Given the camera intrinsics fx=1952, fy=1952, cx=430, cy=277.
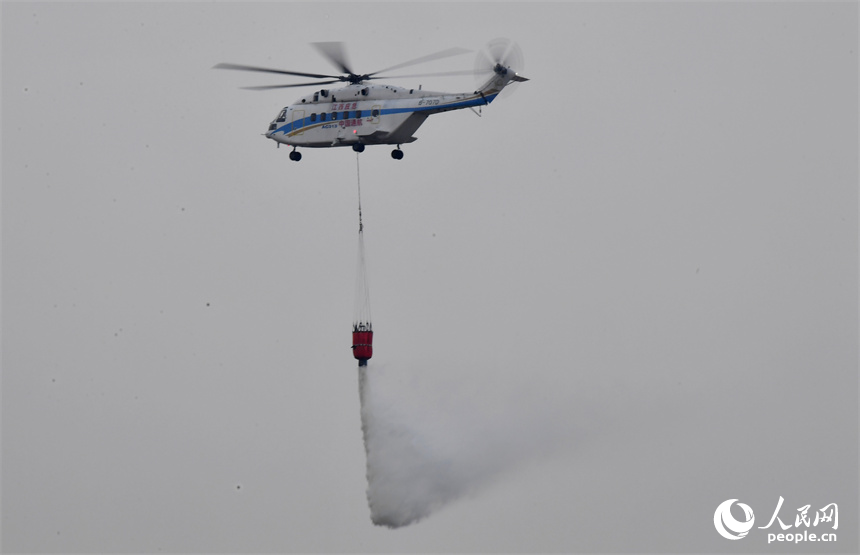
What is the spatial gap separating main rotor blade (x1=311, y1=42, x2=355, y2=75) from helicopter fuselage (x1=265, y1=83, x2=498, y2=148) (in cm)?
76

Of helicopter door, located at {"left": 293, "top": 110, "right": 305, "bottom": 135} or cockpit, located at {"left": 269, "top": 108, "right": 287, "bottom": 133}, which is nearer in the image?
helicopter door, located at {"left": 293, "top": 110, "right": 305, "bottom": 135}

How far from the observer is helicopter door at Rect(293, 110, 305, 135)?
7194 centimetres

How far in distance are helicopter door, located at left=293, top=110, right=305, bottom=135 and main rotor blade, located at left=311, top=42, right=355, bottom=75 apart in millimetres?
2374

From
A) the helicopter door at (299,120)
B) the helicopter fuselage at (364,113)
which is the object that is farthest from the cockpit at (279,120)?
the helicopter door at (299,120)

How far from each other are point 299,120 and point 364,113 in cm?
366

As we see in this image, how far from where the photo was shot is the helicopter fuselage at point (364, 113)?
68062 millimetres

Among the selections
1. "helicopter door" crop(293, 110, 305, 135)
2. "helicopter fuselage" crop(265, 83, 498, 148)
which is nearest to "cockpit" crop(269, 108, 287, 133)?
"helicopter fuselage" crop(265, 83, 498, 148)

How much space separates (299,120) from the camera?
72.1 meters

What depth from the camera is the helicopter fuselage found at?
6806cm

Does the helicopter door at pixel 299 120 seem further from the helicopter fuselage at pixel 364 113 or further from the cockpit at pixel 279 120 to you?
the cockpit at pixel 279 120

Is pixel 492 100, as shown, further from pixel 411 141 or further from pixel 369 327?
pixel 369 327

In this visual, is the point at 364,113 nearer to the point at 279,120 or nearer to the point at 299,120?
the point at 299,120

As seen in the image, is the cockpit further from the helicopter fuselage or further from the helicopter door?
the helicopter door

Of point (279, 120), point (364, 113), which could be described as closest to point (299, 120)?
point (279, 120)
